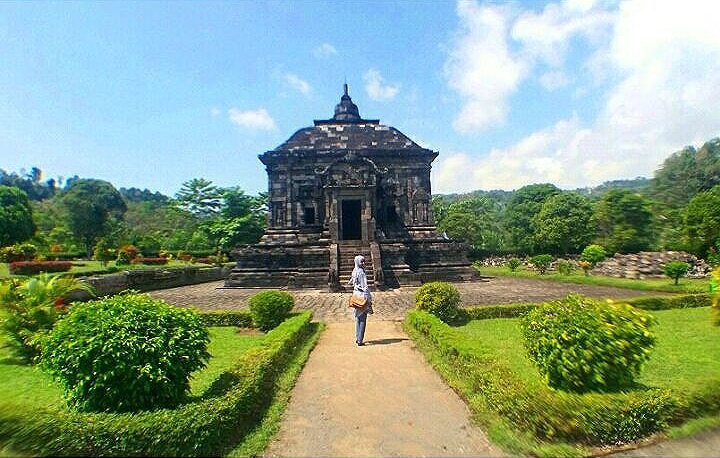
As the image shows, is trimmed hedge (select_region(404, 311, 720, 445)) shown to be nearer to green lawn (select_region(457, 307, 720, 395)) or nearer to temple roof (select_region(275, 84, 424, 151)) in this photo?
green lawn (select_region(457, 307, 720, 395))

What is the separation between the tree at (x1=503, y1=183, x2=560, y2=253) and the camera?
48.5 meters

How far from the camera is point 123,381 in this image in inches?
165

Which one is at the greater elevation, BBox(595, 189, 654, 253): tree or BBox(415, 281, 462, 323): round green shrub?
BBox(595, 189, 654, 253): tree

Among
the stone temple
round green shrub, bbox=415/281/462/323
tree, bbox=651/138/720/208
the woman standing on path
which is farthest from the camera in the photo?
tree, bbox=651/138/720/208

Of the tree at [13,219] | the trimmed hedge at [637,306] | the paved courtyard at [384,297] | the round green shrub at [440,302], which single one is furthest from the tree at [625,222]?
the tree at [13,219]

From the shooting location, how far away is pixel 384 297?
1571 centimetres

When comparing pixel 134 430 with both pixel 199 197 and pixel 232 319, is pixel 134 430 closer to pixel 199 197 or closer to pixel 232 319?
pixel 232 319

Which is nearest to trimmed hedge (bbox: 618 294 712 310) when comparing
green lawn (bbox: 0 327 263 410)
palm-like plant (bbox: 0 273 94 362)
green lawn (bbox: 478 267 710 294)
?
green lawn (bbox: 478 267 710 294)

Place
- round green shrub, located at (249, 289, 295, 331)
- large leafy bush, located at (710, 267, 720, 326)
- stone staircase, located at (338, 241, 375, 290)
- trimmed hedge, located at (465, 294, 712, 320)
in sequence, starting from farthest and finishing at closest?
stone staircase, located at (338, 241, 375, 290), trimmed hedge, located at (465, 294, 712, 320), round green shrub, located at (249, 289, 295, 331), large leafy bush, located at (710, 267, 720, 326)

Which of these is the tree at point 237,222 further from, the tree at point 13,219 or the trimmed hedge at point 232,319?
the trimmed hedge at point 232,319

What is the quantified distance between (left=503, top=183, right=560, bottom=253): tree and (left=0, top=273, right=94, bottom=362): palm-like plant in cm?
4471

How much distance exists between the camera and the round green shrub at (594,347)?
15.3 ft

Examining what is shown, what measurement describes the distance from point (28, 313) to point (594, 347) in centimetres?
930

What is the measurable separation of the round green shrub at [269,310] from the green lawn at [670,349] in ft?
14.8
